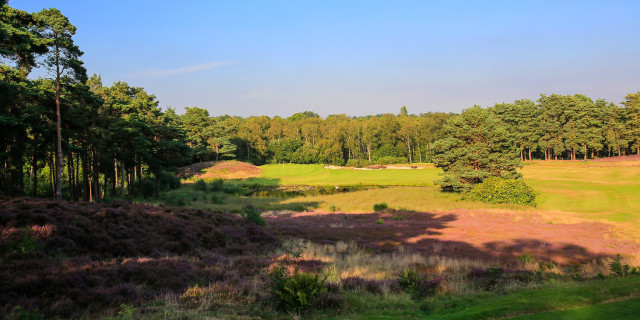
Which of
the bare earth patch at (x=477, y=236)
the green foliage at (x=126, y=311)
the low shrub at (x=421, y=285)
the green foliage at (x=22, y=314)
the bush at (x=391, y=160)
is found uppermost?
the bush at (x=391, y=160)

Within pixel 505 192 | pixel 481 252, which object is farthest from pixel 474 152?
pixel 481 252

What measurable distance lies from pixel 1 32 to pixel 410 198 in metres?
39.6

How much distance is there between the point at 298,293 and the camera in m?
6.83

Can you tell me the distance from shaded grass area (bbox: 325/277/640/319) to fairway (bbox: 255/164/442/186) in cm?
5579

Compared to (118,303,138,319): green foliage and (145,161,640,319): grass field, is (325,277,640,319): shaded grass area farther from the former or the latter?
(118,303,138,319): green foliage

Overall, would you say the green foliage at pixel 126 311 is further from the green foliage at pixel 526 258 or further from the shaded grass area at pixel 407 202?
the shaded grass area at pixel 407 202

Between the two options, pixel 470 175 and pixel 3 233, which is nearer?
pixel 3 233

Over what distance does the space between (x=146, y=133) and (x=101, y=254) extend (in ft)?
114

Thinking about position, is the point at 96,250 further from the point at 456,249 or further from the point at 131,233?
the point at 456,249

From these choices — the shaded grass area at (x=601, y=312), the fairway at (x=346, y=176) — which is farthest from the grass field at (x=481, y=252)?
the fairway at (x=346, y=176)

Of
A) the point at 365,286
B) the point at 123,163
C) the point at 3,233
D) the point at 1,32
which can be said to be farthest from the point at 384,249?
the point at 123,163

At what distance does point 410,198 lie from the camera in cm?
4375

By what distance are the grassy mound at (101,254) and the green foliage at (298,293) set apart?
2500mm

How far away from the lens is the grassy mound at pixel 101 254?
6.66 metres
